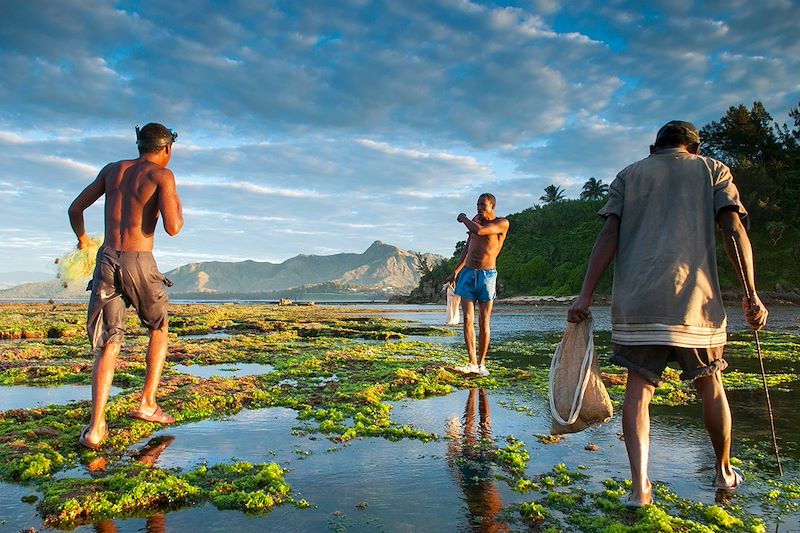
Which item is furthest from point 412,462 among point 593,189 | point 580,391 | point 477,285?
point 593,189

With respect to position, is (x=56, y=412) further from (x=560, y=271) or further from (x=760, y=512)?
(x=560, y=271)

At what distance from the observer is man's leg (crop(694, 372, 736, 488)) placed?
3.21 metres

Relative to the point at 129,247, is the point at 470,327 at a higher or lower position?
lower

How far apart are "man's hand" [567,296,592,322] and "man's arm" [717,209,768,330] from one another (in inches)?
34.0

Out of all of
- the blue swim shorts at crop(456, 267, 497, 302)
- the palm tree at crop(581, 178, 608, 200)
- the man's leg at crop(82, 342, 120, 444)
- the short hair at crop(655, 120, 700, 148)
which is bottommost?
the man's leg at crop(82, 342, 120, 444)

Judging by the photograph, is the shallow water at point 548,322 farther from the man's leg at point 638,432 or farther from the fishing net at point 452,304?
the man's leg at point 638,432

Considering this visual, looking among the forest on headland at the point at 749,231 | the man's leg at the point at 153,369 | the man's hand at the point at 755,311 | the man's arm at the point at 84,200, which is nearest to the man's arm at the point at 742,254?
the man's hand at the point at 755,311

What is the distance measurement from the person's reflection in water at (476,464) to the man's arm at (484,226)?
2554 millimetres

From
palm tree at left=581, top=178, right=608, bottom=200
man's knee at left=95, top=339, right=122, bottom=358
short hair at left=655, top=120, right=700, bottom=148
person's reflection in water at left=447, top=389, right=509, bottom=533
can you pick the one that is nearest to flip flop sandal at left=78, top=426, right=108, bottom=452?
man's knee at left=95, top=339, right=122, bottom=358

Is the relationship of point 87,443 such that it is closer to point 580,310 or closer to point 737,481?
point 580,310

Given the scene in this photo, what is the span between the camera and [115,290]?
4285 mm

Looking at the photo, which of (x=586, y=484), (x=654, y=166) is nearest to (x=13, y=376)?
(x=586, y=484)

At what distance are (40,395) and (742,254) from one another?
6.77 metres

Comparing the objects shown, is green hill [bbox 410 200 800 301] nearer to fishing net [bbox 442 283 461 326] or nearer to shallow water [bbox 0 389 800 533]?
fishing net [bbox 442 283 461 326]
